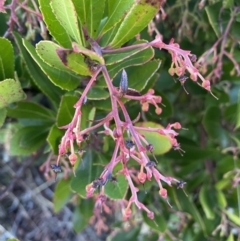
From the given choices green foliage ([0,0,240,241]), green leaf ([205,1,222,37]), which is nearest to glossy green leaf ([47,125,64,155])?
green foliage ([0,0,240,241])

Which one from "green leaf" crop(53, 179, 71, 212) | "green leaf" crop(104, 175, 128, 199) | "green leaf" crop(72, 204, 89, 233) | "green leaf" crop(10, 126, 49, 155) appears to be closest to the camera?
"green leaf" crop(104, 175, 128, 199)

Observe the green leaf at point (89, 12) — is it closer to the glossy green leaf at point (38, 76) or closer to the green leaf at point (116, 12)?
the green leaf at point (116, 12)

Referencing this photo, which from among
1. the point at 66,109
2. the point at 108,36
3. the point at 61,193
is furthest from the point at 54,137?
the point at 61,193

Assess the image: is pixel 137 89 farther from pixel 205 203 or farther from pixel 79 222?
pixel 79 222

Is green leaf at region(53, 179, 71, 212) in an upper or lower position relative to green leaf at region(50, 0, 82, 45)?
lower

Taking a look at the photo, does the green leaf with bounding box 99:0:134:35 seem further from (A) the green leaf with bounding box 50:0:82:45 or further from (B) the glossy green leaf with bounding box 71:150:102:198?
(B) the glossy green leaf with bounding box 71:150:102:198

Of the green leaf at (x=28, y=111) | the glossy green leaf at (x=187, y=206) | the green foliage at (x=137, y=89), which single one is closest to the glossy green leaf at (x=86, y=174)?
the green foliage at (x=137, y=89)
